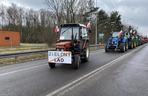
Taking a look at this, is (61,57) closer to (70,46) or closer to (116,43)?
(70,46)

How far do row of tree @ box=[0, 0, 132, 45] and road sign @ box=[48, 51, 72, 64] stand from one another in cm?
3757

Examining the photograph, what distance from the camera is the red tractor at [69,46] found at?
1382 cm

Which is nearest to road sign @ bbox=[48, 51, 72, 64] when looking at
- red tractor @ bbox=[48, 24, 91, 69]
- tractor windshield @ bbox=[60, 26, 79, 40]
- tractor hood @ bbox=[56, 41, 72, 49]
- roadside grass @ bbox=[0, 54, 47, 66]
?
red tractor @ bbox=[48, 24, 91, 69]

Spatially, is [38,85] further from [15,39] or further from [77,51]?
[15,39]

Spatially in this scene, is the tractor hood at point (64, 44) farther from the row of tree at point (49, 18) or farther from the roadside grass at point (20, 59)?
the row of tree at point (49, 18)

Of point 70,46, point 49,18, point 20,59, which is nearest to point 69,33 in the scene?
point 70,46

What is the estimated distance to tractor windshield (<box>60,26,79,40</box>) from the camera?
15516 mm

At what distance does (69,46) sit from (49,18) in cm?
7524

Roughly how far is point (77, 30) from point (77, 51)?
55.3 inches

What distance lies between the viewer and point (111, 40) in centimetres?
3109

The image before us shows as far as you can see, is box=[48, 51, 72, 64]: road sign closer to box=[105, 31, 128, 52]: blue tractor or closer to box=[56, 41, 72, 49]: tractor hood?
box=[56, 41, 72, 49]: tractor hood

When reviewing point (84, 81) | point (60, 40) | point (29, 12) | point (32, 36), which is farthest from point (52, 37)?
point (29, 12)

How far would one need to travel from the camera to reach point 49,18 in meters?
88.6

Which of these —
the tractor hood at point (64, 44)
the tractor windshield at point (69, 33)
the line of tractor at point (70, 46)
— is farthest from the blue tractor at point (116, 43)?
the tractor hood at point (64, 44)
